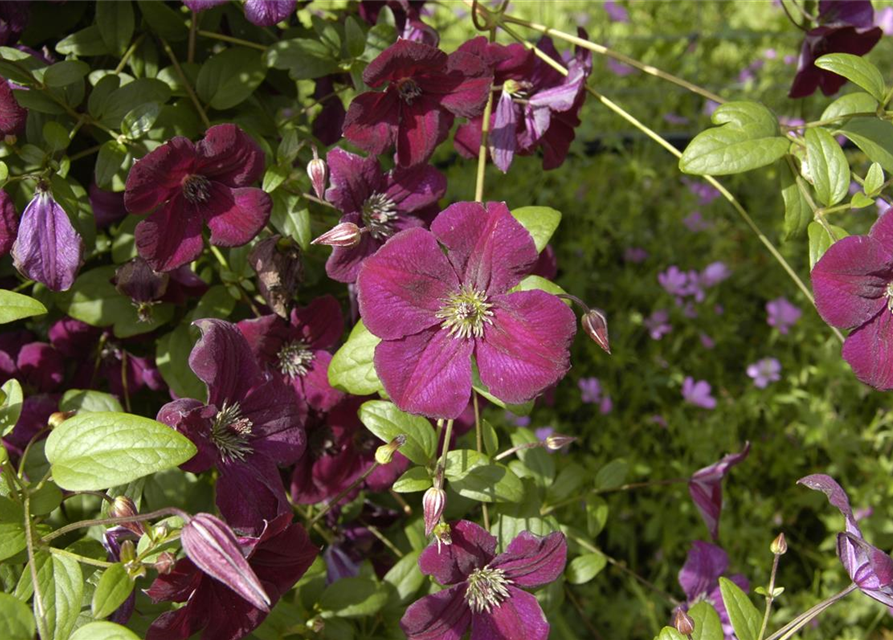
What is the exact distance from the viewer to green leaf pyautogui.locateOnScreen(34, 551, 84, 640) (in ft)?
2.07

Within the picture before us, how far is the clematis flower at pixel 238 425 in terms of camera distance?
73 cm

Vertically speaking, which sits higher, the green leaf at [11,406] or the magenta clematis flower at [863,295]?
the magenta clematis flower at [863,295]

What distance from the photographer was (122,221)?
99 cm

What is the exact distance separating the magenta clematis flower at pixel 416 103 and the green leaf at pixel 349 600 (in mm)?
489

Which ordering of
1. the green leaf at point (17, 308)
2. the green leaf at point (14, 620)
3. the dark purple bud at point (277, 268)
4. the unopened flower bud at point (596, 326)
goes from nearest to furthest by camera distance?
the green leaf at point (14, 620) → the green leaf at point (17, 308) → the unopened flower bud at point (596, 326) → the dark purple bud at point (277, 268)

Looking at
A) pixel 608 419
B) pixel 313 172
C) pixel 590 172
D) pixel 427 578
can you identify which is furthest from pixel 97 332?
pixel 590 172

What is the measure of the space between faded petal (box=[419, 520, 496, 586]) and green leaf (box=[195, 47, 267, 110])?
571mm

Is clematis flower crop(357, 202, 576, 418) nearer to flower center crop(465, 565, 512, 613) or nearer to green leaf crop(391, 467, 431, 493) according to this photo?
green leaf crop(391, 467, 431, 493)

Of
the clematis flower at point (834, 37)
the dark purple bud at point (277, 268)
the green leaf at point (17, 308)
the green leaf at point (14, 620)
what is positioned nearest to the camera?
the green leaf at point (14, 620)

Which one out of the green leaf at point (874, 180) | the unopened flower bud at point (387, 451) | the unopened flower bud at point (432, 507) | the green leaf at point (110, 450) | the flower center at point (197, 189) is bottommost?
the unopened flower bud at point (432, 507)

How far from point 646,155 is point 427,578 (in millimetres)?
1642

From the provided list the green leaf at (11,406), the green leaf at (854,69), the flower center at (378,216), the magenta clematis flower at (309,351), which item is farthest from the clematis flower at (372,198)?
the green leaf at (854,69)

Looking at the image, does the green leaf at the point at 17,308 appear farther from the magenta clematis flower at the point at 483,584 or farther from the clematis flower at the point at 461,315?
the magenta clematis flower at the point at 483,584

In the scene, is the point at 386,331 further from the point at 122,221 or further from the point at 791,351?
the point at 791,351
